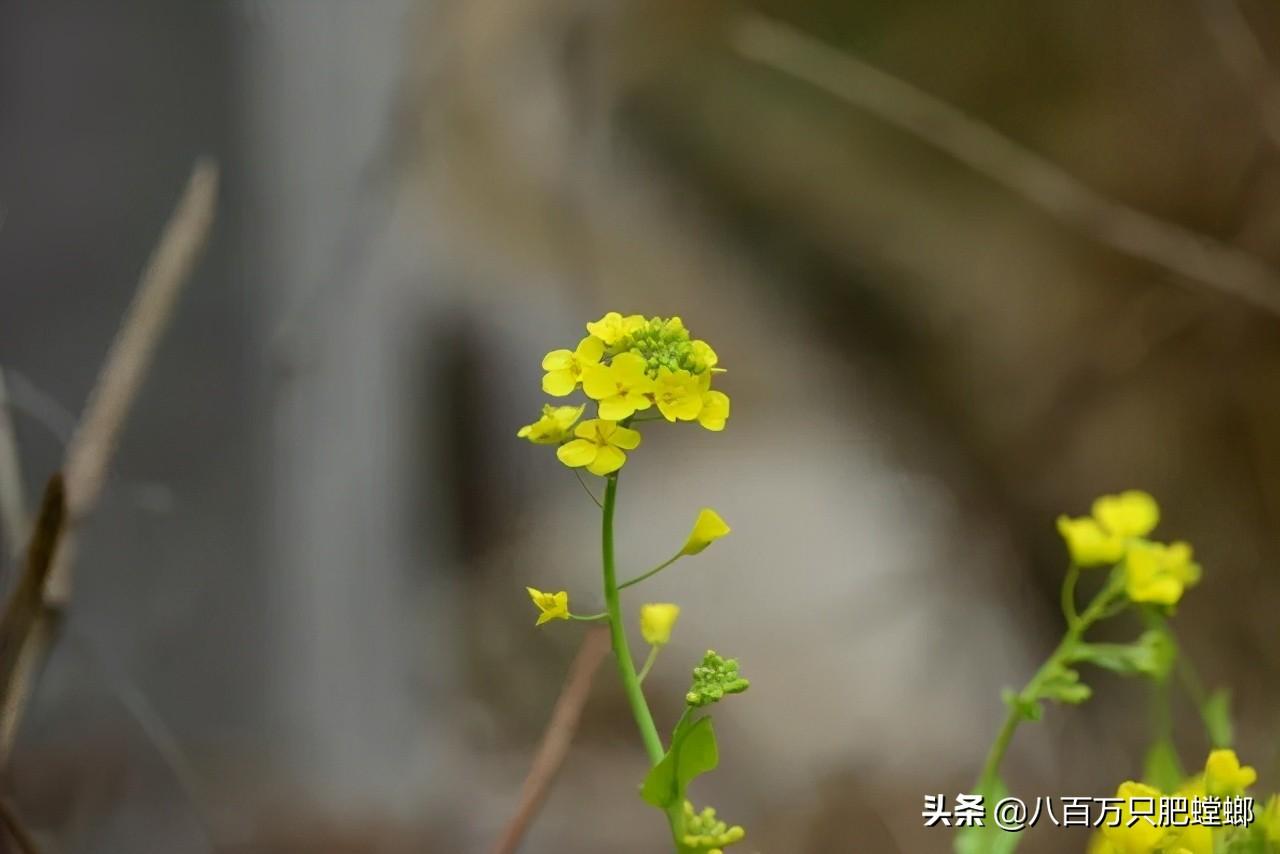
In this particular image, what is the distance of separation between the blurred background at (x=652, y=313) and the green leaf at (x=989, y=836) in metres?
0.31

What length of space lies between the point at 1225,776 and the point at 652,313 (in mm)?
624

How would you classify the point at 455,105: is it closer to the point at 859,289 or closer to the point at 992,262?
the point at 859,289

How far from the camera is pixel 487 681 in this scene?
0.80 meters

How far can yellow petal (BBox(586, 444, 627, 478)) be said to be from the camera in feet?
0.65

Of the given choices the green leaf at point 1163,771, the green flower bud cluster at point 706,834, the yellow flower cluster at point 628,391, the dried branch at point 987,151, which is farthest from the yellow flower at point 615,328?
the dried branch at point 987,151

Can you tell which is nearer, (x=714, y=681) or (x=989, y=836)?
(x=714, y=681)

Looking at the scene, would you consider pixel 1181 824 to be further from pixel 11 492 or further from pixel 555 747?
pixel 11 492

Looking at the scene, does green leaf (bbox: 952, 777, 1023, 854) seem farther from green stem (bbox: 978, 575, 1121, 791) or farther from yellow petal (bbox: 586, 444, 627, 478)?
yellow petal (bbox: 586, 444, 627, 478)

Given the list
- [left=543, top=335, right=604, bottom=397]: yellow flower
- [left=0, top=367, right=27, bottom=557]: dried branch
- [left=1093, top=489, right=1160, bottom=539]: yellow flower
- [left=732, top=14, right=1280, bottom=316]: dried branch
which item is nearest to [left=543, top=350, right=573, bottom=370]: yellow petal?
[left=543, top=335, right=604, bottom=397]: yellow flower

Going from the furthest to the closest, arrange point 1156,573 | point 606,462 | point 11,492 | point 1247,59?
point 1247,59, point 11,492, point 1156,573, point 606,462

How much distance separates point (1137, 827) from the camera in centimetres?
22

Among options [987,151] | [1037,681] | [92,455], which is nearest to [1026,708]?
[1037,681]

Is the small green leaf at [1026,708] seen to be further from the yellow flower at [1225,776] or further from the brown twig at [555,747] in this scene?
the brown twig at [555,747]

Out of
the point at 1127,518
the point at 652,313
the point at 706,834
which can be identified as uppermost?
the point at 652,313
